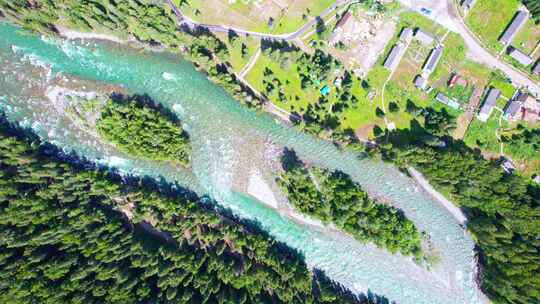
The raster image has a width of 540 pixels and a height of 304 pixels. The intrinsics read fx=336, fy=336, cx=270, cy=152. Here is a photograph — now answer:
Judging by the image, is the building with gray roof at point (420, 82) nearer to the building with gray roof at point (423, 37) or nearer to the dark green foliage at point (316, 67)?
the building with gray roof at point (423, 37)

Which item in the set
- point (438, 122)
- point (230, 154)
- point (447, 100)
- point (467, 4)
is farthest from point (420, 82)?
point (230, 154)

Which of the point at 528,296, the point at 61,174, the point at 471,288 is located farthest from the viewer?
the point at 471,288

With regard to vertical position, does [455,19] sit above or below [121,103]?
above

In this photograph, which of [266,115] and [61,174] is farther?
[266,115]

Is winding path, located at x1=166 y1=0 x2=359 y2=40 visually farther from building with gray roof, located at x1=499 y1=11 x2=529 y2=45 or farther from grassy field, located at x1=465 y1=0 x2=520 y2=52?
building with gray roof, located at x1=499 y1=11 x2=529 y2=45

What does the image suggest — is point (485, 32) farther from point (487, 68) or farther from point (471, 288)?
point (471, 288)

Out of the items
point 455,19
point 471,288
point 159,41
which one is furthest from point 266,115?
point 471,288

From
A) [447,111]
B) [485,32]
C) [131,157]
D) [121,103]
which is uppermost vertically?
[485,32]
